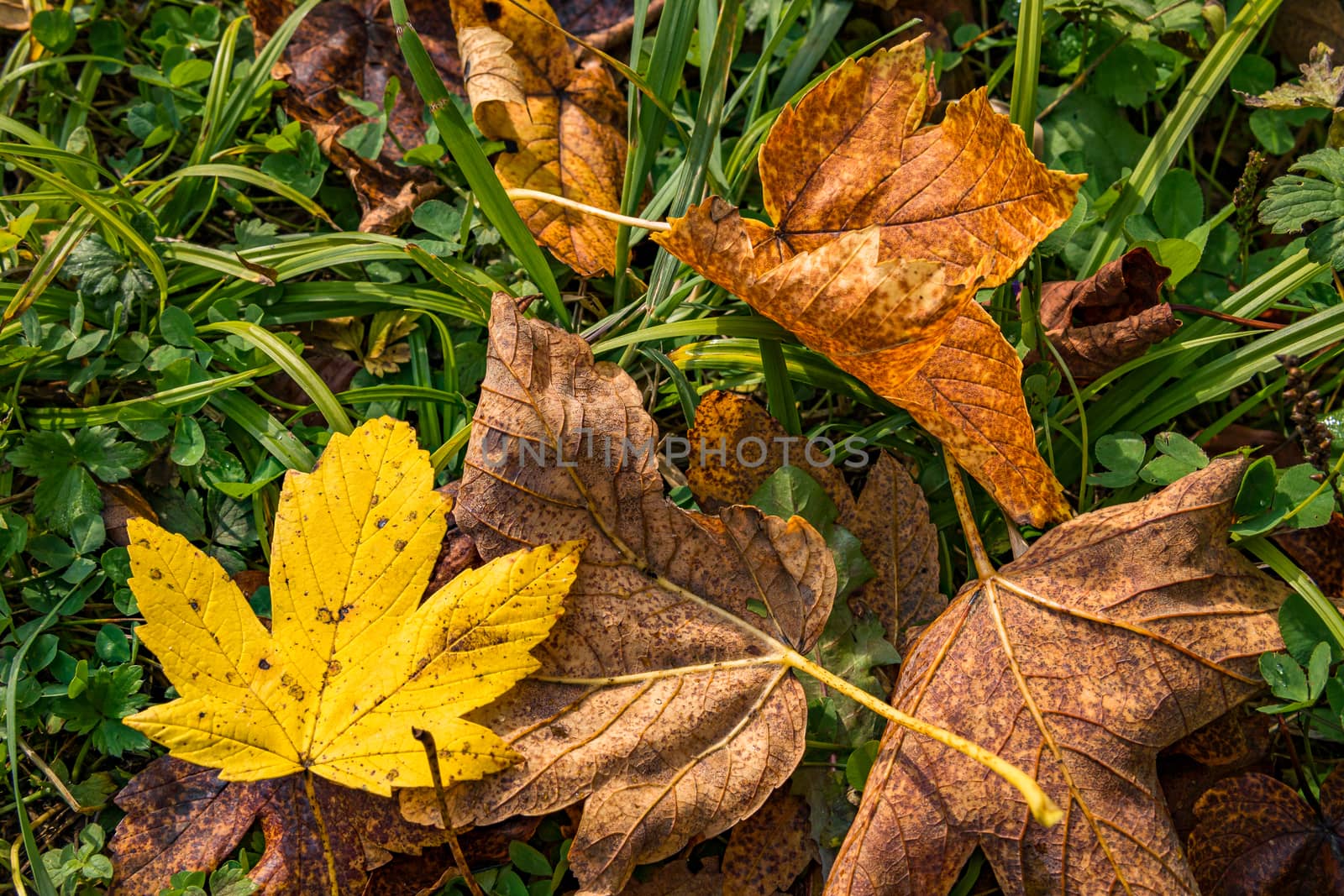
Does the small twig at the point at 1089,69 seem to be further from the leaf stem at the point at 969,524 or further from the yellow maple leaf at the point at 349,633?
the yellow maple leaf at the point at 349,633

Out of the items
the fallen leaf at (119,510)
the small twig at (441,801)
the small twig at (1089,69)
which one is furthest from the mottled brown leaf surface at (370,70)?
the small twig at (441,801)

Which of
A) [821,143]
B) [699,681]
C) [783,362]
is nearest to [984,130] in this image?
[821,143]

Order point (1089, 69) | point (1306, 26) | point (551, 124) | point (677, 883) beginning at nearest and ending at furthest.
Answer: point (677, 883), point (551, 124), point (1089, 69), point (1306, 26)

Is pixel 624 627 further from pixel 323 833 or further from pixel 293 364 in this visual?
pixel 293 364

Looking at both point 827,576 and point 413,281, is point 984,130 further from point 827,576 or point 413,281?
point 413,281

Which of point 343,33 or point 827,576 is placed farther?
point 343,33

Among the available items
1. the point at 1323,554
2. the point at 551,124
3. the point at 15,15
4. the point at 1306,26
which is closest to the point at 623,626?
the point at 551,124
